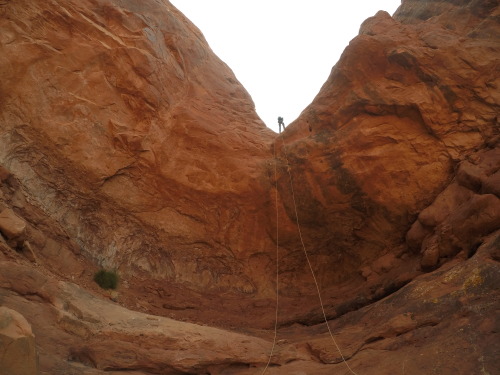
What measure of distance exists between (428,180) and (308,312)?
531 centimetres

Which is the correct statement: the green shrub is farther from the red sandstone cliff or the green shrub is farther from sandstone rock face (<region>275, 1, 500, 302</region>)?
sandstone rock face (<region>275, 1, 500, 302</region>)

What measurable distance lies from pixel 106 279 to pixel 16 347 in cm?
619

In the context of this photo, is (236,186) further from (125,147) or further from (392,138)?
(392,138)

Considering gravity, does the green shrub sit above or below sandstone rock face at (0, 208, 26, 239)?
below

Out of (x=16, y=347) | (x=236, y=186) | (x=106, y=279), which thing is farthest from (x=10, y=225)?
(x=236, y=186)

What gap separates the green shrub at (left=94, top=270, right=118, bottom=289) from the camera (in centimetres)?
1186

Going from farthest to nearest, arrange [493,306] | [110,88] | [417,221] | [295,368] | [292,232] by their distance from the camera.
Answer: [292,232] → [110,88] → [417,221] → [295,368] → [493,306]

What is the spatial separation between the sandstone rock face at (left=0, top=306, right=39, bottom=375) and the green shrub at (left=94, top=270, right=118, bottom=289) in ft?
18.8

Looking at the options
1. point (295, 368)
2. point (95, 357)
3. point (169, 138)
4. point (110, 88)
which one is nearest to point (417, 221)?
point (295, 368)

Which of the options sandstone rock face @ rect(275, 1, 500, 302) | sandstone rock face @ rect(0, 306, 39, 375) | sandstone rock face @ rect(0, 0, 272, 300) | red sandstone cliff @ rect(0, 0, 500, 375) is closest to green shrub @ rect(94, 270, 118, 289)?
red sandstone cliff @ rect(0, 0, 500, 375)

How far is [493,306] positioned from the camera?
7.57m

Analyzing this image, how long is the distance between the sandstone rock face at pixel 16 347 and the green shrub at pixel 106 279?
225 inches

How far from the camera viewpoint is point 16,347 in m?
5.86

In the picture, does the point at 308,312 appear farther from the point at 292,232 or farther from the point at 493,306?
the point at 493,306
